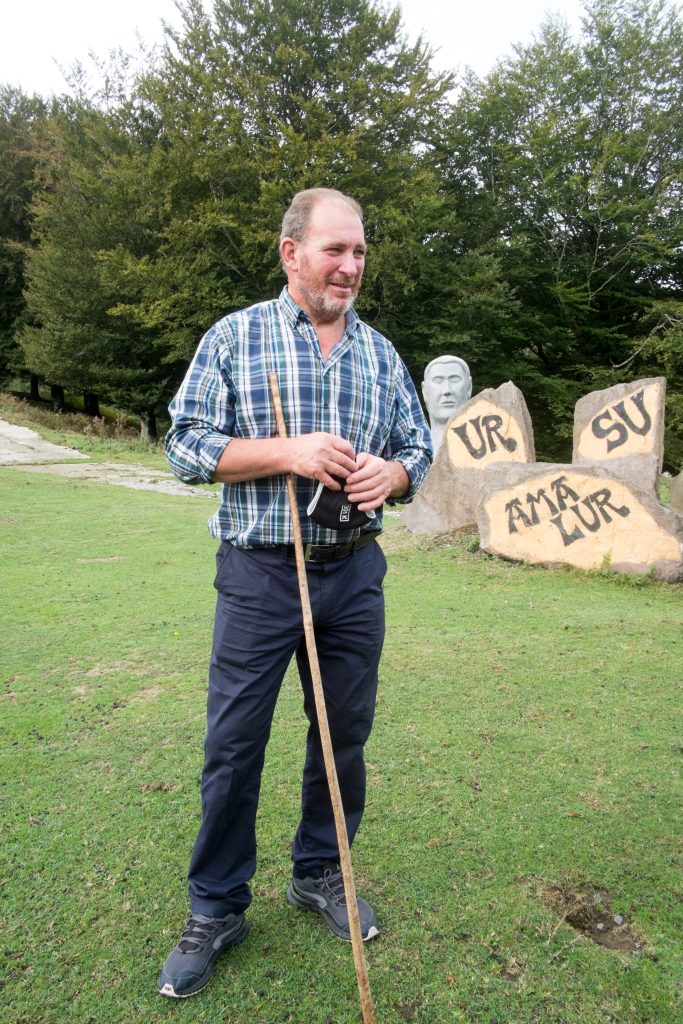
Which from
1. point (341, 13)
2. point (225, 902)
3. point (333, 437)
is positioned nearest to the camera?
point (333, 437)

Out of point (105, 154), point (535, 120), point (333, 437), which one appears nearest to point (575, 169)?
point (535, 120)

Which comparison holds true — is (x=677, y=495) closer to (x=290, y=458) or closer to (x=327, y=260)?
(x=327, y=260)

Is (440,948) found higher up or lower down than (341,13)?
lower down

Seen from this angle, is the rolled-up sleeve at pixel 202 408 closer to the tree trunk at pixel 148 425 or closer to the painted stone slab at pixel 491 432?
the painted stone slab at pixel 491 432

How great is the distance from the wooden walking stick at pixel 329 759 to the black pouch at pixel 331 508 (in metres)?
0.05

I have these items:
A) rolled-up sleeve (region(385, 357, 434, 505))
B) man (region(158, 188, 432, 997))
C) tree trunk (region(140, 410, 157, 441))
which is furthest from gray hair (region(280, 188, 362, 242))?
tree trunk (region(140, 410, 157, 441))

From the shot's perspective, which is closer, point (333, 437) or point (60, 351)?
point (333, 437)

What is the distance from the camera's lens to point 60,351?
19938 mm

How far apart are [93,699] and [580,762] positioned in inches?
88.8

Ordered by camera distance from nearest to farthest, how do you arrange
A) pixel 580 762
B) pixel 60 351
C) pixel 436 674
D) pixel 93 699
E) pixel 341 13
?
pixel 580 762 < pixel 93 699 < pixel 436 674 < pixel 341 13 < pixel 60 351

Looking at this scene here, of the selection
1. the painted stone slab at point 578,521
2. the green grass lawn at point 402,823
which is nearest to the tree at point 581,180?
the painted stone slab at point 578,521

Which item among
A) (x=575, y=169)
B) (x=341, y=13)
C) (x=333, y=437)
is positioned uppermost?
(x=341, y=13)

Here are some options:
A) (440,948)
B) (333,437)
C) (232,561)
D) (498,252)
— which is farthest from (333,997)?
(498,252)

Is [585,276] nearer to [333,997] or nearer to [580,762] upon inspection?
[580,762]
